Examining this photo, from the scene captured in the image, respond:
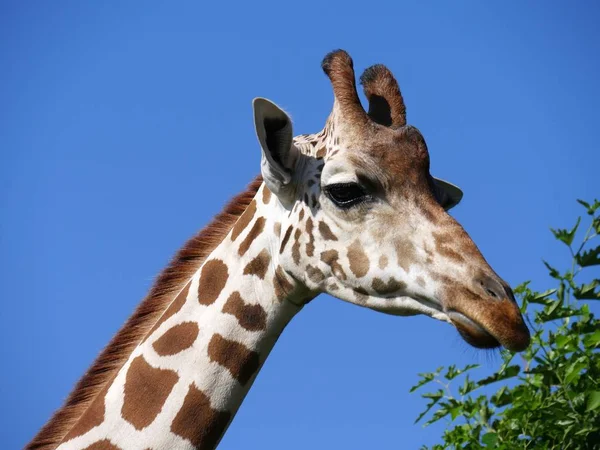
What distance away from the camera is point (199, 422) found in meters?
4.85

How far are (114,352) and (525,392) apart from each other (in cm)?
242

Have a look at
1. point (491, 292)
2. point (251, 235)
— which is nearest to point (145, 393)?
point (251, 235)

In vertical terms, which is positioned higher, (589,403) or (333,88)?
(333,88)

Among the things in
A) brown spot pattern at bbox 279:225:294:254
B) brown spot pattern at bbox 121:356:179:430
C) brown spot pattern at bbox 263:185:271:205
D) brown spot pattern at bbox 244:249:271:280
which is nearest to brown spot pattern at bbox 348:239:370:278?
brown spot pattern at bbox 279:225:294:254

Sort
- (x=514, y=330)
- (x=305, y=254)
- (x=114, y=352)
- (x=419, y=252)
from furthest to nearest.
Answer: (x=114, y=352) → (x=305, y=254) → (x=419, y=252) → (x=514, y=330)

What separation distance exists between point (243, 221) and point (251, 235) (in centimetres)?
18

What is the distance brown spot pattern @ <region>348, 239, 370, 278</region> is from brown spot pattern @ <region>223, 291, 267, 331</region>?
59 centimetres

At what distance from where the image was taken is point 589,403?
4609 millimetres

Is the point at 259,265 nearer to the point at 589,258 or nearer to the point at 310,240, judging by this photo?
the point at 310,240

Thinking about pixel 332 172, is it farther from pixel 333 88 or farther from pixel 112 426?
pixel 112 426

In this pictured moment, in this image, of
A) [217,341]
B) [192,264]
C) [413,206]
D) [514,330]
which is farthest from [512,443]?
[192,264]

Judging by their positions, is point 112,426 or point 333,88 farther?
point 333,88

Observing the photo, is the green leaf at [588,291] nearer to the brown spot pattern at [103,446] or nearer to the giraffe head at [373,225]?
the giraffe head at [373,225]

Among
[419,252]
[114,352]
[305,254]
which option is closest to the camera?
[419,252]
